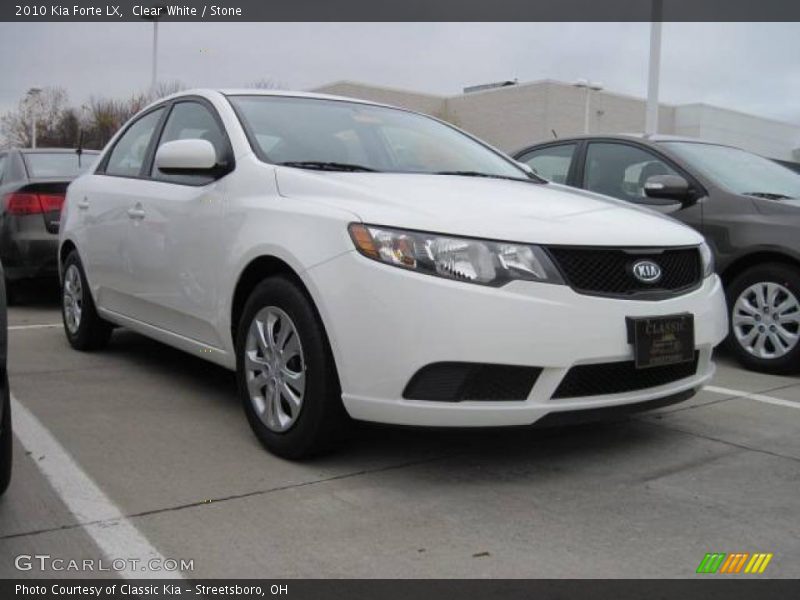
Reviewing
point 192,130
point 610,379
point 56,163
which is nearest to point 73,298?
point 192,130

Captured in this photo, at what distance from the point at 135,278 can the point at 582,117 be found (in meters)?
35.1

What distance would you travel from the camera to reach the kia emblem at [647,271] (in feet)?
10.8

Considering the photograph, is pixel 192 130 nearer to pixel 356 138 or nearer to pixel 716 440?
pixel 356 138

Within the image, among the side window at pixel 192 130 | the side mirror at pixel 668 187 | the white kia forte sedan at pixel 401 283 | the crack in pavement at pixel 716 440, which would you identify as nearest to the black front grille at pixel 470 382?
the white kia forte sedan at pixel 401 283

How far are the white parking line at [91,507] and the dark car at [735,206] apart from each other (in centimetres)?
→ 408

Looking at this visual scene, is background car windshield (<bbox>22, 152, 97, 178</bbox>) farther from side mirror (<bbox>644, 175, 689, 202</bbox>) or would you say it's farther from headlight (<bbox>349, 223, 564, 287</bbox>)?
headlight (<bbox>349, 223, 564, 287</bbox>)

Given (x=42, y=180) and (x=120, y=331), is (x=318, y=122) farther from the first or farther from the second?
(x=42, y=180)

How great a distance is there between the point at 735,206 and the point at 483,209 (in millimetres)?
2949

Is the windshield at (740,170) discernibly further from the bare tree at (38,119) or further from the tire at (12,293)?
the bare tree at (38,119)

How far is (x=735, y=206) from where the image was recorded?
18.1ft

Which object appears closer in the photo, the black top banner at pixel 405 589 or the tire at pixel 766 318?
the black top banner at pixel 405 589

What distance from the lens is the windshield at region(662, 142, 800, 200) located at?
5734 millimetres

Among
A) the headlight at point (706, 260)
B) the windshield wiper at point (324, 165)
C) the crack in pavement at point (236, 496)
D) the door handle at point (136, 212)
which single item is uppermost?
the windshield wiper at point (324, 165)

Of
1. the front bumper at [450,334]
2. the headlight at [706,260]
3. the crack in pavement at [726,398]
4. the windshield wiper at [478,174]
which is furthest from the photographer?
the crack in pavement at [726,398]
